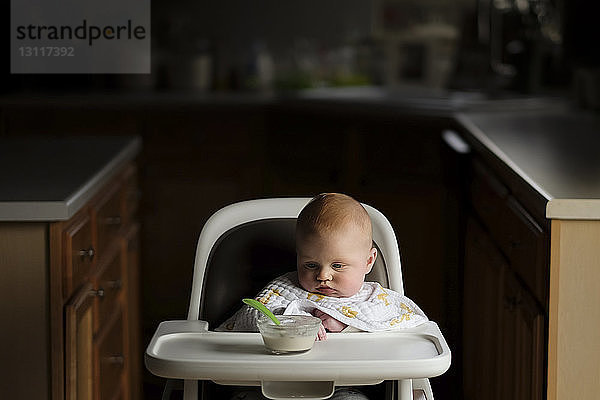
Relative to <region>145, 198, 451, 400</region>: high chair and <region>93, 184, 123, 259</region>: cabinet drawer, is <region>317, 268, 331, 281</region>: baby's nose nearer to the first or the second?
<region>145, 198, 451, 400</region>: high chair

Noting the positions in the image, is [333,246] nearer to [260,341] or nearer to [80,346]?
[260,341]

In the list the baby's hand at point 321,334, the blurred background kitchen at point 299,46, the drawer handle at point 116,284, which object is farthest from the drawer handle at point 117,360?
the blurred background kitchen at point 299,46

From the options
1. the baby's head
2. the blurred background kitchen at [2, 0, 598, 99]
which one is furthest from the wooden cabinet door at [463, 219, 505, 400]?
the blurred background kitchen at [2, 0, 598, 99]

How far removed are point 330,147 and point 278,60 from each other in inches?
25.9

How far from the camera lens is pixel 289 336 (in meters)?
1.04

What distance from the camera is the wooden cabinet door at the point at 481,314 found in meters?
1.74

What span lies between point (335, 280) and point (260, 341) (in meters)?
0.13

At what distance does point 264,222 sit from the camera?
1.33 meters

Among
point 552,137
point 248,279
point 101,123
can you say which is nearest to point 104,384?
point 248,279

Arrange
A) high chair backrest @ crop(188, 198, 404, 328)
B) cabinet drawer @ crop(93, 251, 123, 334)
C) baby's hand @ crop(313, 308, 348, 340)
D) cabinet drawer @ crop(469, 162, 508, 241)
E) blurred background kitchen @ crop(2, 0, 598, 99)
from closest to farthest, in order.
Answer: baby's hand @ crop(313, 308, 348, 340) → high chair backrest @ crop(188, 198, 404, 328) → cabinet drawer @ crop(93, 251, 123, 334) → cabinet drawer @ crop(469, 162, 508, 241) → blurred background kitchen @ crop(2, 0, 598, 99)

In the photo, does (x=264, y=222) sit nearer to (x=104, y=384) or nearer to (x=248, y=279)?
(x=248, y=279)

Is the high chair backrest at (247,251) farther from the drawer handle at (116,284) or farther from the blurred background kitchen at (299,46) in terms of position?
the blurred background kitchen at (299,46)

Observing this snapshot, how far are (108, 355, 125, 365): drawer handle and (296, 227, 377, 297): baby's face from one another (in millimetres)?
648

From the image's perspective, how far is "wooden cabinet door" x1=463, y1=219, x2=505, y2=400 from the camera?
1.74 meters
